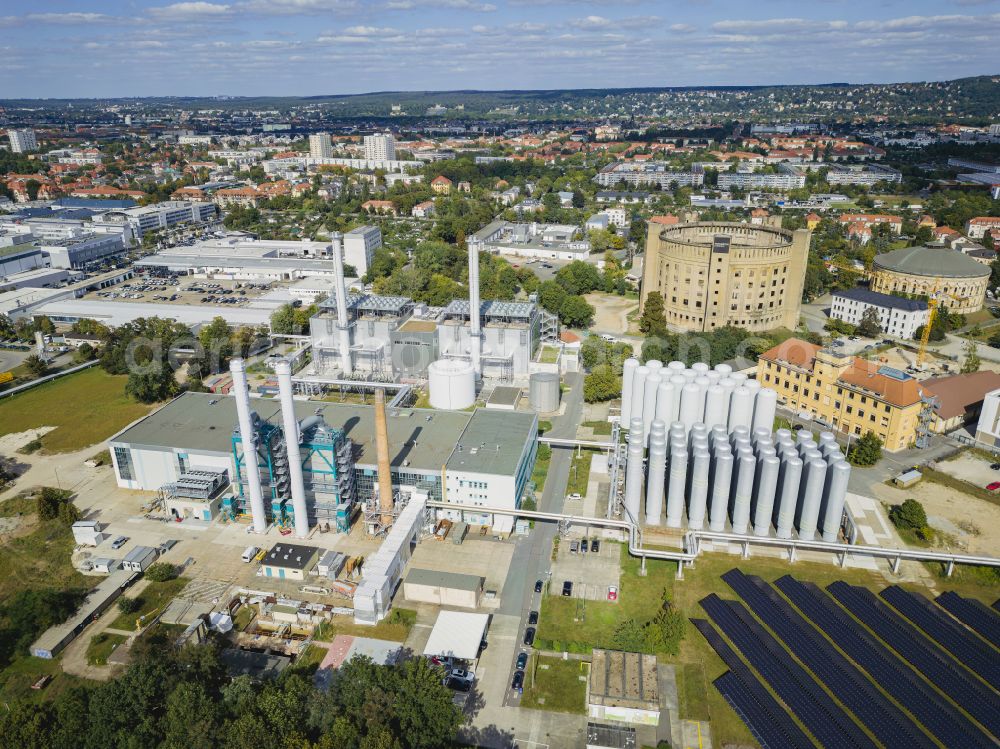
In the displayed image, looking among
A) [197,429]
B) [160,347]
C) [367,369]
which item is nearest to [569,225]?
[367,369]

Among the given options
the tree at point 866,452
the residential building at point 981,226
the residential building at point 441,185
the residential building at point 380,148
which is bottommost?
the tree at point 866,452

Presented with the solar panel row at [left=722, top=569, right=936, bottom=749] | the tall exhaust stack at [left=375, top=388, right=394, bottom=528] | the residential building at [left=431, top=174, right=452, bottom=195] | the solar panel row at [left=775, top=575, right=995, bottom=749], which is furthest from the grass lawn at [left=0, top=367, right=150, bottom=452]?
the residential building at [left=431, top=174, right=452, bottom=195]

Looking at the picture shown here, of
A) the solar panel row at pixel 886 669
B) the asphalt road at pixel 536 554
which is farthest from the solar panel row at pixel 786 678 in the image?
the asphalt road at pixel 536 554

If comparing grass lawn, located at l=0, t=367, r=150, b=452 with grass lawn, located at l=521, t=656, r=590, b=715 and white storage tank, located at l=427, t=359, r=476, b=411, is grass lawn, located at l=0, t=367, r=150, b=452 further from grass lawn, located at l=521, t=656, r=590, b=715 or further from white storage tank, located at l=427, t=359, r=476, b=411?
grass lawn, located at l=521, t=656, r=590, b=715

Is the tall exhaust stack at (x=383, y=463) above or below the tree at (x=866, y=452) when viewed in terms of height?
above

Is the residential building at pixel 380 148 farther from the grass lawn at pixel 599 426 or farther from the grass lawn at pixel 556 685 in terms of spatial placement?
the grass lawn at pixel 556 685

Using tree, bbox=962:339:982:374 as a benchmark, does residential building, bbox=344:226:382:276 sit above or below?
above

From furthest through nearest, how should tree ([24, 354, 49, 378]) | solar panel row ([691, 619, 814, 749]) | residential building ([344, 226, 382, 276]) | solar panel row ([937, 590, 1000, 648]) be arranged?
residential building ([344, 226, 382, 276]), tree ([24, 354, 49, 378]), solar panel row ([937, 590, 1000, 648]), solar panel row ([691, 619, 814, 749])
